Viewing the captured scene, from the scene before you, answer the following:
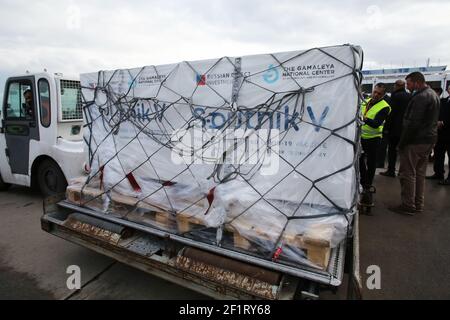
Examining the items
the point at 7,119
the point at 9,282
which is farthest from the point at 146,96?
the point at 7,119

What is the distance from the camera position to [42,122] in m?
4.30

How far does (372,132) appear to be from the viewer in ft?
13.1

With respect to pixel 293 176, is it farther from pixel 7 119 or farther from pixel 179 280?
pixel 7 119

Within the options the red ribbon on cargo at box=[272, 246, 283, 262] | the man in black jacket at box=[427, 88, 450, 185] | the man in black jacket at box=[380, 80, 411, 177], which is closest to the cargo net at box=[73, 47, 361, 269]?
the red ribbon on cargo at box=[272, 246, 283, 262]

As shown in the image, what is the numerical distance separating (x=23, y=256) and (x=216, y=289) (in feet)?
7.76

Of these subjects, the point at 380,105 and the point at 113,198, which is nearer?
the point at 113,198

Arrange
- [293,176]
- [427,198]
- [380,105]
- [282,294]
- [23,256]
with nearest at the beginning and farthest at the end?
[282,294]
[293,176]
[23,256]
[380,105]
[427,198]

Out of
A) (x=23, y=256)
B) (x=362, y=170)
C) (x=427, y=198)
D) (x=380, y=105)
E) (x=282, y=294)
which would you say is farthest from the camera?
(x=427, y=198)

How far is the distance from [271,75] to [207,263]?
1329mm

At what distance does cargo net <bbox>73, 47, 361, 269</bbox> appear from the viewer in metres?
1.93

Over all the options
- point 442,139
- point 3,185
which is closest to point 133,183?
point 3,185

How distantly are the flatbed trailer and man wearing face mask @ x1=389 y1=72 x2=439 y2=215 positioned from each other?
1.91m

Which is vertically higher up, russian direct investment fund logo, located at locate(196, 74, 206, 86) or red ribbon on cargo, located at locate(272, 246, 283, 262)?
russian direct investment fund logo, located at locate(196, 74, 206, 86)

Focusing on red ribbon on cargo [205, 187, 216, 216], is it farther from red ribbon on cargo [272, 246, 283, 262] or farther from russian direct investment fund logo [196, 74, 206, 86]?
russian direct investment fund logo [196, 74, 206, 86]
